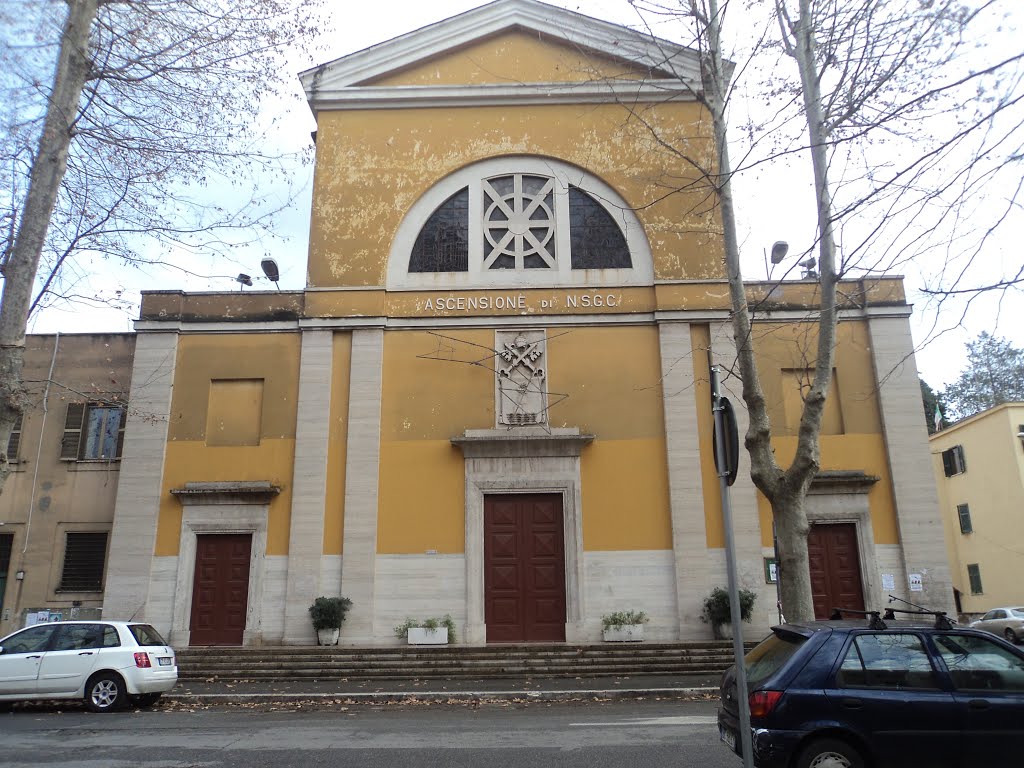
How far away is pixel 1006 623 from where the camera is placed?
26859 millimetres

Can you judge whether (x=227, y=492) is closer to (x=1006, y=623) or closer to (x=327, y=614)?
(x=327, y=614)

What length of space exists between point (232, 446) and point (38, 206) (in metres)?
9.01

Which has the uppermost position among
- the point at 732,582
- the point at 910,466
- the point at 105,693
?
the point at 910,466

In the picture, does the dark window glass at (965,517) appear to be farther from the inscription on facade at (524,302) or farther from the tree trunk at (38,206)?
the tree trunk at (38,206)

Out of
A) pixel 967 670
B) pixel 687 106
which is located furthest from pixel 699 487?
pixel 967 670

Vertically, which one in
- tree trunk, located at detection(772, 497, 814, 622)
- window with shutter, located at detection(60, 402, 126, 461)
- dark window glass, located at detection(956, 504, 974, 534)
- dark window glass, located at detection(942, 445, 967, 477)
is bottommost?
tree trunk, located at detection(772, 497, 814, 622)

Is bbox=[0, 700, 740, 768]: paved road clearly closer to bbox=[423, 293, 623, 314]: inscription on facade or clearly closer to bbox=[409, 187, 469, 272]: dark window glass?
bbox=[423, 293, 623, 314]: inscription on facade

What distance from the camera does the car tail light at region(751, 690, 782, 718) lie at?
21.4ft

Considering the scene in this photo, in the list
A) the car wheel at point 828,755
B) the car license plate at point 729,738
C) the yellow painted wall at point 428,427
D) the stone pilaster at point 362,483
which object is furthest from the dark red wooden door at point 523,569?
the car wheel at point 828,755

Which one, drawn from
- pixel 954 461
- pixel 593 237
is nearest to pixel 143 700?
pixel 593 237

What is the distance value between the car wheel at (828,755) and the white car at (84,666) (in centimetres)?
1030

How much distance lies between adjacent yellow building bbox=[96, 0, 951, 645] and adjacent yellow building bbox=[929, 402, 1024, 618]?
14.6 meters

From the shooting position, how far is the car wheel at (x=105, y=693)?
40.8 feet

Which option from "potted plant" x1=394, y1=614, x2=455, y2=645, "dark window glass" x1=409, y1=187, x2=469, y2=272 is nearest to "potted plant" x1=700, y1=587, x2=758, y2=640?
"potted plant" x1=394, y1=614, x2=455, y2=645
